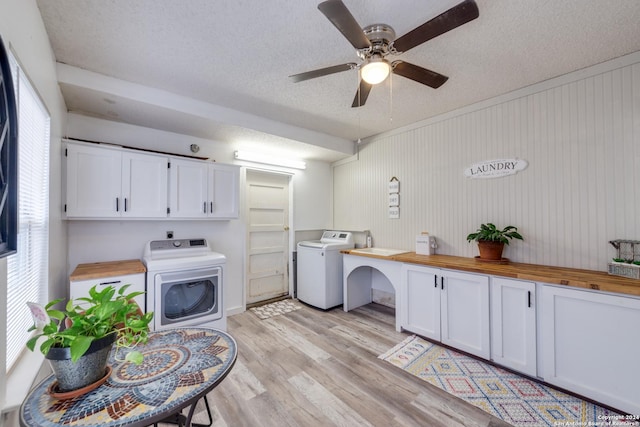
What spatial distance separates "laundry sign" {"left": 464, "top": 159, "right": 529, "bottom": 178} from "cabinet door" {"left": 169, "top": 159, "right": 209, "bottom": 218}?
3.10 meters

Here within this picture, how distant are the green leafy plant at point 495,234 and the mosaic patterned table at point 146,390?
2.59 metres

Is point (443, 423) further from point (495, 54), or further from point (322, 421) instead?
point (495, 54)

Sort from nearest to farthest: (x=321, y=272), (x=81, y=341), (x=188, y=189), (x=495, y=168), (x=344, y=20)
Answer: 1. (x=81, y=341)
2. (x=344, y=20)
3. (x=495, y=168)
4. (x=188, y=189)
5. (x=321, y=272)

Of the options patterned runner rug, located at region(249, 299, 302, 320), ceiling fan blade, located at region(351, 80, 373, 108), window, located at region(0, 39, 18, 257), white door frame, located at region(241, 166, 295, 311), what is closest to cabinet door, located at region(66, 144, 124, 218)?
white door frame, located at region(241, 166, 295, 311)

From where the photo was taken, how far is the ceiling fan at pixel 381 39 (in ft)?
4.38

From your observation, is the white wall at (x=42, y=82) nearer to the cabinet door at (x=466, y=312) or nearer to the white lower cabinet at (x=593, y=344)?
the cabinet door at (x=466, y=312)

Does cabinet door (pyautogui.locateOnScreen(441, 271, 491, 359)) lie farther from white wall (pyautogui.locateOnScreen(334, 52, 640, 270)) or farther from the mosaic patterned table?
the mosaic patterned table

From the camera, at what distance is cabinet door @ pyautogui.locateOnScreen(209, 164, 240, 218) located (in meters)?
3.14

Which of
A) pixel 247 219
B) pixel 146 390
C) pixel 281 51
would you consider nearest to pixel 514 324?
pixel 146 390

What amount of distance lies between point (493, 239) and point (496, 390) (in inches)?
52.4

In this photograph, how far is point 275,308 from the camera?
12.6 ft

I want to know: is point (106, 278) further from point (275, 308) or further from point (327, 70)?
point (327, 70)

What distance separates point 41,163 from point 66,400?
1.59m

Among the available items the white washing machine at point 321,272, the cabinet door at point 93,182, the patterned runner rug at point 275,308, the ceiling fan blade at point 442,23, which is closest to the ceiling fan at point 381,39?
the ceiling fan blade at point 442,23
